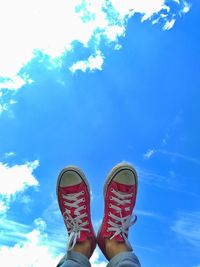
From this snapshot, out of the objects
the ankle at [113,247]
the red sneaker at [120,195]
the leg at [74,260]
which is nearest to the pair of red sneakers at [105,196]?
the red sneaker at [120,195]

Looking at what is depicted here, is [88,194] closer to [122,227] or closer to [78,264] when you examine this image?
[122,227]

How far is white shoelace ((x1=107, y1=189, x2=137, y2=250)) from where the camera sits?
2.80 metres

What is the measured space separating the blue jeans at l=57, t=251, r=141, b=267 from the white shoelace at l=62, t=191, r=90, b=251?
0.51 ft

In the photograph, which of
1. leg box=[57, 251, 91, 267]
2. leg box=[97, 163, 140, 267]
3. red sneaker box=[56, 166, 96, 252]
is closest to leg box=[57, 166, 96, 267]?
red sneaker box=[56, 166, 96, 252]

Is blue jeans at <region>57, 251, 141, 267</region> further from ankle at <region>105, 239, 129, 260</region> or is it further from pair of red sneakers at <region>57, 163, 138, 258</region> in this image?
pair of red sneakers at <region>57, 163, 138, 258</region>

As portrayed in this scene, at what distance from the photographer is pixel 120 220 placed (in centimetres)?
293

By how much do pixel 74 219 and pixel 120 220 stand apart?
1.09ft

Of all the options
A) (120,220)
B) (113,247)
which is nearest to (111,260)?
(113,247)

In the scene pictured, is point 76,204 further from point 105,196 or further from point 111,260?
point 111,260

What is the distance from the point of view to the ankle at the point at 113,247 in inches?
102

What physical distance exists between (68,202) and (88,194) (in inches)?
6.6

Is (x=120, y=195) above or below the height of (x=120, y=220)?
above

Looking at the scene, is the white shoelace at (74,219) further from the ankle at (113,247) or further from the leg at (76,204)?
the ankle at (113,247)

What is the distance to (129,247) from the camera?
8.67 ft
